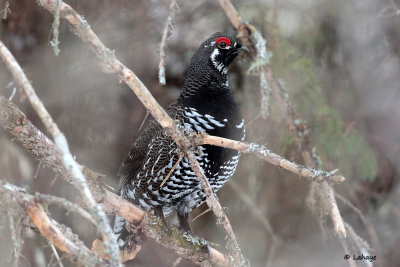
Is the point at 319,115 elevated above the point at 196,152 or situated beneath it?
elevated above

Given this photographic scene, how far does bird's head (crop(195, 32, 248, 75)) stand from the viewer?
3.81 metres

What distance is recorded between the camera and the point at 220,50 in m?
3.81

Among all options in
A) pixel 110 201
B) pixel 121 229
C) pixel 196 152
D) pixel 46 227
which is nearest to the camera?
pixel 46 227

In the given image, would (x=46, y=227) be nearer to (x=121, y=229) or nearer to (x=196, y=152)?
(x=196, y=152)

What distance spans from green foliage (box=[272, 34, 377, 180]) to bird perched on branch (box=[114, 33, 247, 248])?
692 millimetres

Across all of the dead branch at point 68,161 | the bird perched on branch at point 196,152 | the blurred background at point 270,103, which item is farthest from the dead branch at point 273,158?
the blurred background at point 270,103

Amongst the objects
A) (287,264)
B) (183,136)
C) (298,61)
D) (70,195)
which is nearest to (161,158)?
(183,136)

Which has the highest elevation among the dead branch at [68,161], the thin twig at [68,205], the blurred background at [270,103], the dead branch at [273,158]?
the blurred background at [270,103]

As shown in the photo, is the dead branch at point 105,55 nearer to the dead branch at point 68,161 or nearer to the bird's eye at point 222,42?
the dead branch at point 68,161

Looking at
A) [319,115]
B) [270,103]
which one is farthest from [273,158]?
[319,115]

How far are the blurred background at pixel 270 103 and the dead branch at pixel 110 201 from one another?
2.60 feet

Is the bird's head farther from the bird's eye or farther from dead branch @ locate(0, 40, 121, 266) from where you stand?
dead branch @ locate(0, 40, 121, 266)

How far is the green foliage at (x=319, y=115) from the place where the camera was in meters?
4.37

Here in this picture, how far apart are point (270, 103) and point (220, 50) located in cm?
82
